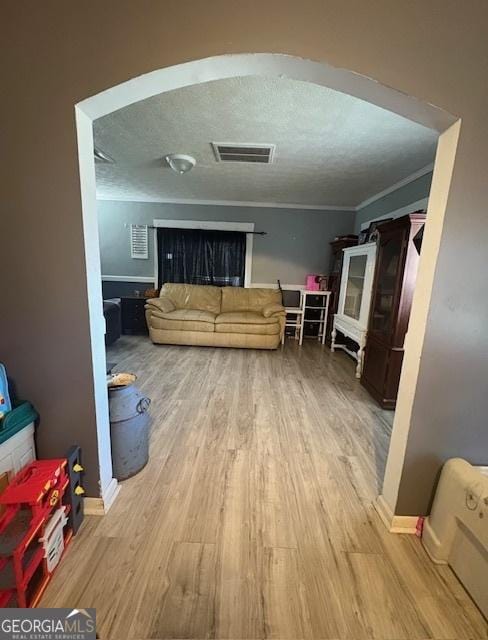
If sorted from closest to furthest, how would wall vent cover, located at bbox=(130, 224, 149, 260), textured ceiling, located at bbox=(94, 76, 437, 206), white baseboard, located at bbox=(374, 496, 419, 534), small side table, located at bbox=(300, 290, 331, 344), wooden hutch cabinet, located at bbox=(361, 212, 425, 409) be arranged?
white baseboard, located at bbox=(374, 496, 419, 534), textured ceiling, located at bbox=(94, 76, 437, 206), wooden hutch cabinet, located at bbox=(361, 212, 425, 409), small side table, located at bbox=(300, 290, 331, 344), wall vent cover, located at bbox=(130, 224, 149, 260)

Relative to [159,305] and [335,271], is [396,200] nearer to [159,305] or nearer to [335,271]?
[335,271]

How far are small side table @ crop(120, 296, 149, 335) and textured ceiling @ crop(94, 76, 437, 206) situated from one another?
178 cm

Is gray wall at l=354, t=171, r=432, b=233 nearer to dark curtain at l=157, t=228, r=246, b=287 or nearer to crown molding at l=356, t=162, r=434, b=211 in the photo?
crown molding at l=356, t=162, r=434, b=211

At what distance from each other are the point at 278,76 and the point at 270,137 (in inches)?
58.0

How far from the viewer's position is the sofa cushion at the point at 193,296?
4613mm

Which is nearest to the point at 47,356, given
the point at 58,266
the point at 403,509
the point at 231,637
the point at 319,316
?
the point at 58,266

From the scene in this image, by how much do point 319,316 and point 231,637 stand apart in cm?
424

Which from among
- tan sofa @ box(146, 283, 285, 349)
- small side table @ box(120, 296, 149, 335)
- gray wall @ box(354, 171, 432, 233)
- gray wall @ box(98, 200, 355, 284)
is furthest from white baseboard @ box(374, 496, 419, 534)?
small side table @ box(120, 296, 149, 335)

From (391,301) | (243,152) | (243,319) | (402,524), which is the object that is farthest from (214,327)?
(402,524)

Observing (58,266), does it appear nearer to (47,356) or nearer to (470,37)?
(47,356)

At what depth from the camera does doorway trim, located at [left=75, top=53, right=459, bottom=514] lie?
0.97 metres

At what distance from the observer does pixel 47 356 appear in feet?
3.91

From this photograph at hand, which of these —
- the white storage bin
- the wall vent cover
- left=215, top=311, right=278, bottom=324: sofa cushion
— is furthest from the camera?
the wall vent cover

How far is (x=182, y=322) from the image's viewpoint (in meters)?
4.00
